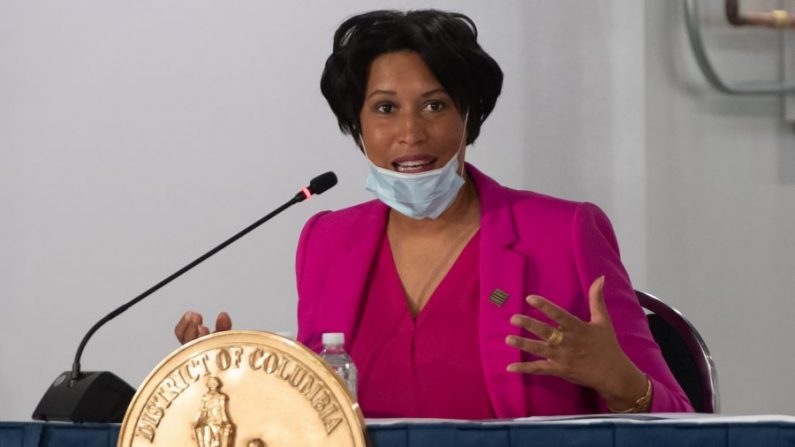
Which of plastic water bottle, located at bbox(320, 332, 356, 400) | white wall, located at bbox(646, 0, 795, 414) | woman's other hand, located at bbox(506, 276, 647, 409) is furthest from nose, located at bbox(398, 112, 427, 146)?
white wall, located at bbox(646, 0, 795, 414)

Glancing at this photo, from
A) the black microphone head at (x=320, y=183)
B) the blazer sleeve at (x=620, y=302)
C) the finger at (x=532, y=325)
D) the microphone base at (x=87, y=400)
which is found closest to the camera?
the microphone base at (x=87, y=400)

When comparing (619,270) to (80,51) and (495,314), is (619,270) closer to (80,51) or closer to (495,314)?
(495,314)

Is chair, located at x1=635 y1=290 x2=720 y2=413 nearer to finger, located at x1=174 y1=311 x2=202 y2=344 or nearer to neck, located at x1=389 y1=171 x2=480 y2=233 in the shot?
neck, located at x1=389 y1=171 x2=480 y2=233

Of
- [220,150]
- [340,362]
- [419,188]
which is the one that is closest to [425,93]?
[419,188]

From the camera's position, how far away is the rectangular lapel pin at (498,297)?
1833mm

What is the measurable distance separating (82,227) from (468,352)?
1514 mm

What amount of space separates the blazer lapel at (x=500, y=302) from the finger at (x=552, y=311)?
13.2 inches

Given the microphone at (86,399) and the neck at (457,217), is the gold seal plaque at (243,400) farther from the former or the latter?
the neck at (457,217)

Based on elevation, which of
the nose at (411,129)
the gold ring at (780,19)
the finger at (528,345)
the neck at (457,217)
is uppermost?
the gold ring at (780,19)

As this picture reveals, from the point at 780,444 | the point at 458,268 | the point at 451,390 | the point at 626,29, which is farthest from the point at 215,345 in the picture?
the point at 626,29

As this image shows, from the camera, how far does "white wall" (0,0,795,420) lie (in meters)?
3.03

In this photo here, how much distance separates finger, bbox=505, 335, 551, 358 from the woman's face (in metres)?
0.56

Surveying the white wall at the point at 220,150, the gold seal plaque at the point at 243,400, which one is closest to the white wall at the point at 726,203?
the white wall at the point at 220,150

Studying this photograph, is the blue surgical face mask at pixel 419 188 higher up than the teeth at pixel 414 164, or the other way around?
the teeth at pixel 414 164
